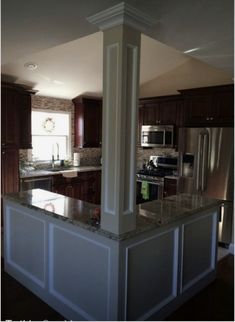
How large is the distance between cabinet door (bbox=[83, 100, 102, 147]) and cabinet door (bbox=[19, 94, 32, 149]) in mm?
1489

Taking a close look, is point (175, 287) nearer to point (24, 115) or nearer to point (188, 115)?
point (188, 115)

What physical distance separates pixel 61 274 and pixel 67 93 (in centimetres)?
404

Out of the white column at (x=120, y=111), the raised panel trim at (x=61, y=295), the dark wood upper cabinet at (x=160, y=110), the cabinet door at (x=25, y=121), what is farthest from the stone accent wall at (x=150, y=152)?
the white column at (x=120, y=111)

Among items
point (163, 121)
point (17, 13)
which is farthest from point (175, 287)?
point (163, 121)

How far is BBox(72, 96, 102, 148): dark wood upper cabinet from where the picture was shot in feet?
19.7

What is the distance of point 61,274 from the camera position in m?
2.52

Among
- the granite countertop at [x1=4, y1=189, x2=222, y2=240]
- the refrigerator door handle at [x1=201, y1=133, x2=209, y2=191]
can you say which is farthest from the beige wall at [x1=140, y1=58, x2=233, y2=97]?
the granite countertop at [x1=4, y1=189, x2=222, y2=240]

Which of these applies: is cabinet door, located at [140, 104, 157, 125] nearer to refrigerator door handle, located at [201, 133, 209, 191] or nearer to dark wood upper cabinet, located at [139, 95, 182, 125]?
dark wood upper cabinet, located at [139, 95, 182, 125]

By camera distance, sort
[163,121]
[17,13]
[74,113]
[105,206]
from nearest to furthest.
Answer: [17,13] → [105,206] → [163,121] → [74,113]

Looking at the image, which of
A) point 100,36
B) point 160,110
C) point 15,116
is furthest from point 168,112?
point 15,116

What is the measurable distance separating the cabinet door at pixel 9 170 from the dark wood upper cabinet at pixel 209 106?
2.95 m

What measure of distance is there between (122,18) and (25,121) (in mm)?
3301

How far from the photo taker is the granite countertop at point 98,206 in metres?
2.24

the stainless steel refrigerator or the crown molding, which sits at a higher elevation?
the crown molding
